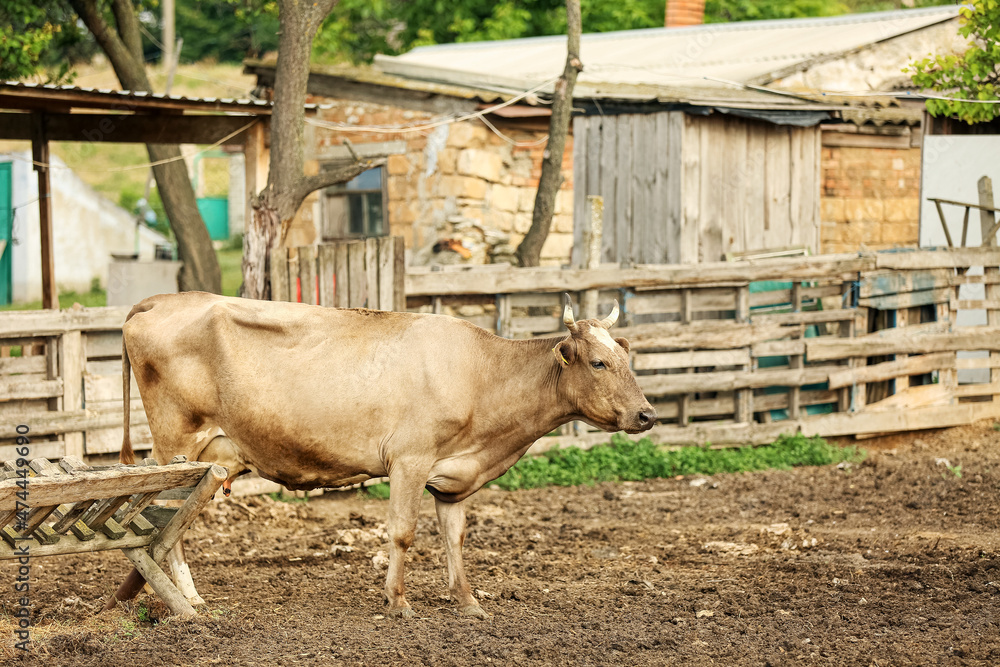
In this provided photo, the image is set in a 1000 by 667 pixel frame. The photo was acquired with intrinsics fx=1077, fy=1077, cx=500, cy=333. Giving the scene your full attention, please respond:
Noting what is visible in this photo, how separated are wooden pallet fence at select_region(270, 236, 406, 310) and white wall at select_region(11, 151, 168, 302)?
478 inches

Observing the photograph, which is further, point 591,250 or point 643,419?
point 591,250

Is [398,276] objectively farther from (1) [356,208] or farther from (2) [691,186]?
(1) [356,208]

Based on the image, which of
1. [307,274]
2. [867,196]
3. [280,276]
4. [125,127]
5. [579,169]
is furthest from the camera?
[867,196]

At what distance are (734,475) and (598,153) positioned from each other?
454 centimetres

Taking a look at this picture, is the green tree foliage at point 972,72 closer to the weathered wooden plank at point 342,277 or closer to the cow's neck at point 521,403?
the weathered wooden plank at point 342,277

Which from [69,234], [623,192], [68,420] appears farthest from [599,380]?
[69,234]

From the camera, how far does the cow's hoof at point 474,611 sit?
550 cm

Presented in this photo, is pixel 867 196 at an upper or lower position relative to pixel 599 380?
upper

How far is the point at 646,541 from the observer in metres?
7.25

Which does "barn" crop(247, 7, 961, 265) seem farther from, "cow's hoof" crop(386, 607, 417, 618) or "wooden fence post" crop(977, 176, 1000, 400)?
"cow's hoof" crop(386, 607, 417, 618)

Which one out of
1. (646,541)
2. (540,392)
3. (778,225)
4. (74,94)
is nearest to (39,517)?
(540,392)

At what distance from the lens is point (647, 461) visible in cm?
929

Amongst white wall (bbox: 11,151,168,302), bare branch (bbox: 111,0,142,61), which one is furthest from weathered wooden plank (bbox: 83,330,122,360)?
white wall (bbox: 11,151,168,302)

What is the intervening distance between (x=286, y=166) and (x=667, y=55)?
347 inches
